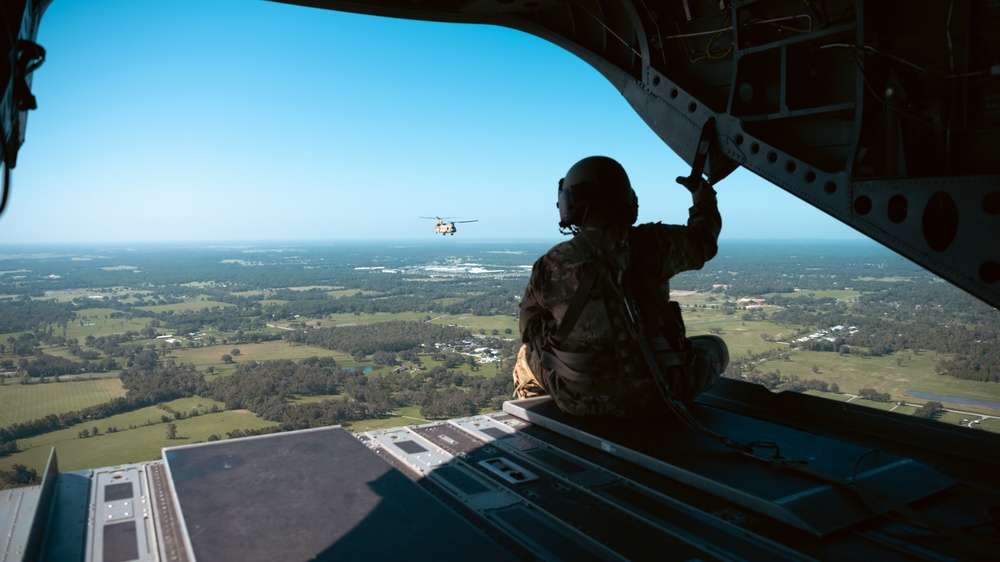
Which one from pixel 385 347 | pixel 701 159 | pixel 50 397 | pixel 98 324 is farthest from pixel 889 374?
pixel 98 324

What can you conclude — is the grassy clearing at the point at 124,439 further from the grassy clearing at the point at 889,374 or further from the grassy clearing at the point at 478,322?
the grassy clearing at the point at 889,374

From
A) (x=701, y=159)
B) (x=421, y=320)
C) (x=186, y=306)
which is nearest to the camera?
(x=701, y=159)

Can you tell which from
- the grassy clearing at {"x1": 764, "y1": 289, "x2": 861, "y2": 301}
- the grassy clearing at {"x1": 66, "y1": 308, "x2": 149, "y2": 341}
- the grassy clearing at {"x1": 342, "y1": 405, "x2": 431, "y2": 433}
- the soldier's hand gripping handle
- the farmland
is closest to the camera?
the soldier's hand gripping handle

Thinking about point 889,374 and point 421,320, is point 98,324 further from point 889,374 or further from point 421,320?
point 889,374

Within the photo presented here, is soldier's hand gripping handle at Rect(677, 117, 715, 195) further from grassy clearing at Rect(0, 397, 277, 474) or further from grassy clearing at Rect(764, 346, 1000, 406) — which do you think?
grassy clearing at Rect(0, 397, 277, 474)

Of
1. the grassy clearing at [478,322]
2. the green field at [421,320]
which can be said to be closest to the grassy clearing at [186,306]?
the green field at [421,320]

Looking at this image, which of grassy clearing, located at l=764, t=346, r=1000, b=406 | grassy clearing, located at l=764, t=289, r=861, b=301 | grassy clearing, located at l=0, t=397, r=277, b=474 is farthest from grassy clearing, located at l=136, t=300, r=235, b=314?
grassy clearing, located at l=764, t=346, r=1000, b=406
